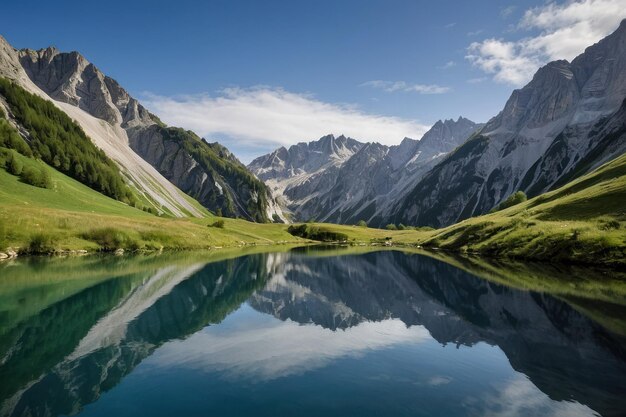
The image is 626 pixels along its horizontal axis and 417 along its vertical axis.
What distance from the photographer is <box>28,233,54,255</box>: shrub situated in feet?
244

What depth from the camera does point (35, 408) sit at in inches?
656

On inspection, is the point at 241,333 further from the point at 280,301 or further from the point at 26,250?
the point at 26,250

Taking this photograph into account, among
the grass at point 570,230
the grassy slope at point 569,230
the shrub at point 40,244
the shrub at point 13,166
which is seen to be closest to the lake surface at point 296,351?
the shrub at point 40,244

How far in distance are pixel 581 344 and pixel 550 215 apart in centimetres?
7578

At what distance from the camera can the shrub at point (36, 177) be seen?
12381cm

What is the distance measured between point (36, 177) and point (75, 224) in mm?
54288

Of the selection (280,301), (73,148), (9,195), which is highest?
(73,148)

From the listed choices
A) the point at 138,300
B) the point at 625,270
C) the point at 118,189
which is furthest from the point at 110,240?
the point at 118,189

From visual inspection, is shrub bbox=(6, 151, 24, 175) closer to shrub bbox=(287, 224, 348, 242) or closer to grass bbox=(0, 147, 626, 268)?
grass bbox=(0, 147, 626, 268)

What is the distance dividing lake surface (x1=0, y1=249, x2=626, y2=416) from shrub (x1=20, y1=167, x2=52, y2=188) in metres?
89.5

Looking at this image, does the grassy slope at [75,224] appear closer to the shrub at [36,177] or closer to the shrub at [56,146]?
the shrub at [36,177]

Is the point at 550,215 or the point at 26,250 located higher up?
the point at 550,215

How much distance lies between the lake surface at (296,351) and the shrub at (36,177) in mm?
89513

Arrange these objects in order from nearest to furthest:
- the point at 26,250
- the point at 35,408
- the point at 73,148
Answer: the point at 35,408 < the point at 26,250 < the point at 73,148
